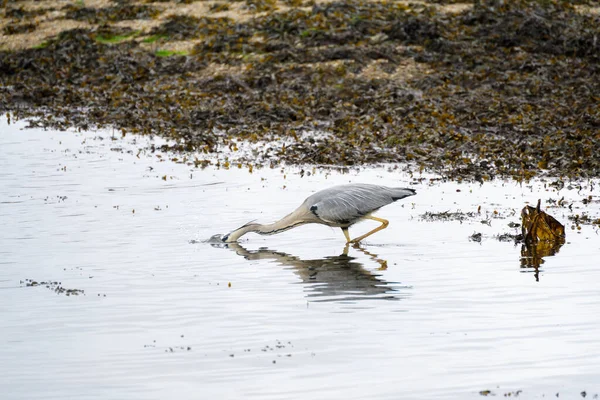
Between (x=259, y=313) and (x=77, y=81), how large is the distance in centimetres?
2015

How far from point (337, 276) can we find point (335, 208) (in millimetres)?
1514

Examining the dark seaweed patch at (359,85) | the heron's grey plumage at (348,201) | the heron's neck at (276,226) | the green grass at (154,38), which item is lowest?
the heron's neck at (276,226)

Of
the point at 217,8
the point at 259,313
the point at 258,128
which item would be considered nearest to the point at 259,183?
the point at 258,128

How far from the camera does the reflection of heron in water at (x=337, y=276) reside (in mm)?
10219

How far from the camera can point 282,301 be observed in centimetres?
988

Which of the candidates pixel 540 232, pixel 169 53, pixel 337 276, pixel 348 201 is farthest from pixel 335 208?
pixel 169 53

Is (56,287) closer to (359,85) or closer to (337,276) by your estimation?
(337,276)

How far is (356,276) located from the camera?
36.6ft

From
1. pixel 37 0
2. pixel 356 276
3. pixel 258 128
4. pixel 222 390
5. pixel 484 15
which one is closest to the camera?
pixel 222 390

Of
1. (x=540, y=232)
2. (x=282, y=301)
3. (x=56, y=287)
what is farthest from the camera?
(x=540, y=232)

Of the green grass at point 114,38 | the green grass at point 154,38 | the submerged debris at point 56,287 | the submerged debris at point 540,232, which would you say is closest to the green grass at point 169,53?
the green grass at point 154,38

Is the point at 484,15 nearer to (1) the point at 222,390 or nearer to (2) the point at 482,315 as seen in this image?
(2) the point at 482,315

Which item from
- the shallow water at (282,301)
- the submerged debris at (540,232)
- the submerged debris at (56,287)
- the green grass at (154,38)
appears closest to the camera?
the shallow water at (282,301)

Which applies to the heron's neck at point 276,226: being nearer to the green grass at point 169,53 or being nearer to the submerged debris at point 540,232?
the submerged debris at point 540,232
